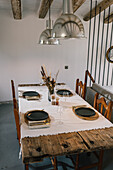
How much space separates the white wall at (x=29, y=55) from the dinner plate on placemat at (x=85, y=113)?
250cm

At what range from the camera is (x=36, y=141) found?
1.38 metres

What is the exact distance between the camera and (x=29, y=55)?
4.17 metres

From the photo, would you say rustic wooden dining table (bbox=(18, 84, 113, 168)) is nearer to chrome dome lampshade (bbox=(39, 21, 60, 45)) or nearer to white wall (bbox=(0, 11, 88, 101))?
chrome dome lampshade (bbox=(39, 21, 60, 45))

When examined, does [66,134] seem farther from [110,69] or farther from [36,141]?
[110,69]

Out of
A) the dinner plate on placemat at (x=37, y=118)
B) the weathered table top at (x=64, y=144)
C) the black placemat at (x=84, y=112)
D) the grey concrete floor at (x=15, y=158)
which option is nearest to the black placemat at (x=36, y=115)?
the dinner plate on placemat at (x=37, y=118)

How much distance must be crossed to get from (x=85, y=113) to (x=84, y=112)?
31 millimetres

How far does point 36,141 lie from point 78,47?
351 cm

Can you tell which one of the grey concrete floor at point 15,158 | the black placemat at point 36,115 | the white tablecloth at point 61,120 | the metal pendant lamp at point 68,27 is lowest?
the grey concrete floor at point 15,158

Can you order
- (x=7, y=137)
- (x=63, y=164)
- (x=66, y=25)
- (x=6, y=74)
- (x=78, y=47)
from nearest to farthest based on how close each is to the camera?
(x=66, y=25) → (x=63, y=164) → (x=7, y=137) → (x=6, y=74) → (x=78, y=47)

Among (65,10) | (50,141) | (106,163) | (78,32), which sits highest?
(65,10)

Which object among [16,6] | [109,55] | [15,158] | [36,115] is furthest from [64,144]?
[109,55]

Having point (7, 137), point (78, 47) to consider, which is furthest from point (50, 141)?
point (78, 47)

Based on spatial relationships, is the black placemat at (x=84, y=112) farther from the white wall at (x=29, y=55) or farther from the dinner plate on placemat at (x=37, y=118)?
the white wall at (x=29, y=55)

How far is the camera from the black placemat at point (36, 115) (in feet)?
5.60
